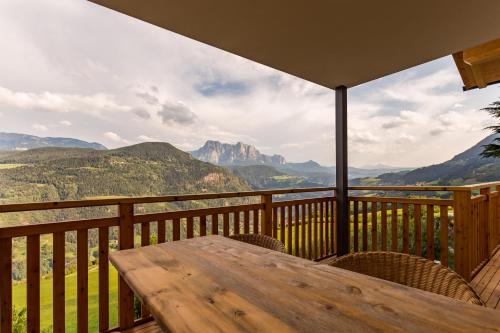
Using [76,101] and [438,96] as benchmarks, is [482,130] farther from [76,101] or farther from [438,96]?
[76,101]

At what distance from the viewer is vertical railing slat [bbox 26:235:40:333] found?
1.69m

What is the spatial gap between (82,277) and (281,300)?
181 cm

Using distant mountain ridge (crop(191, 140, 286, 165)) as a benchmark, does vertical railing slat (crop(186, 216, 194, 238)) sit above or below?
below

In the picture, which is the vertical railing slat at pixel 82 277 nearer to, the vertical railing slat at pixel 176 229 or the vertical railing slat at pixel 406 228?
the vertical railing slat at pixel 176 229

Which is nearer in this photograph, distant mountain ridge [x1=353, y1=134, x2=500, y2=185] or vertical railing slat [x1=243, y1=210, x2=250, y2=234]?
vertical railing slat [x1=243, y1=210, x2=250, y2=234]

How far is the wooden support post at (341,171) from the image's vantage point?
3754 mm

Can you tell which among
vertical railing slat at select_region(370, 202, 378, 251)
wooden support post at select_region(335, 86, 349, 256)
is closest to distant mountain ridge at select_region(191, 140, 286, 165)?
wooden support post at select_region(335, 86, 349, 256)

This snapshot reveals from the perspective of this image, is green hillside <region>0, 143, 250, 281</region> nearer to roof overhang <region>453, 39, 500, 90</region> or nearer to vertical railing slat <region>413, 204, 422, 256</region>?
vertical railing slat <region>413, 204, 422, 256</region>

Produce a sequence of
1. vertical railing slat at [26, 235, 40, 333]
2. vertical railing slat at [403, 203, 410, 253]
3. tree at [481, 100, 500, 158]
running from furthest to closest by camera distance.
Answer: tree at [481, 100, 500, 158] → vertical railing slat at [403, 203, 410, 253] → vertical railing slat at [26, 235, 40, 333]

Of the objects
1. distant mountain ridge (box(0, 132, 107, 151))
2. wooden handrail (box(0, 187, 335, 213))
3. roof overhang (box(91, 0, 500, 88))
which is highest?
roof overhang (box(91, 0, 500, 88))

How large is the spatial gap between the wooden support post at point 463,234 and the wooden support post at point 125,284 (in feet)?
10.7

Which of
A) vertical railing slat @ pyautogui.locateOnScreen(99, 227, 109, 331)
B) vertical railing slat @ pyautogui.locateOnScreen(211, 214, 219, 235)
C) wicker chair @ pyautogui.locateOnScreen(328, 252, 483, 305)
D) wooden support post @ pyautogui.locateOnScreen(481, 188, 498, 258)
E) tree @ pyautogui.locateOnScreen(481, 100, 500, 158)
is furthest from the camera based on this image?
tree @ pyautogui.locateOnScreen(481, 100, 500, 158)

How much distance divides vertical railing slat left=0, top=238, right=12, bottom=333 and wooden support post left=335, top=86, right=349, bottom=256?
3.56 m

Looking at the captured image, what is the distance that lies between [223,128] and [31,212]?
622cm
